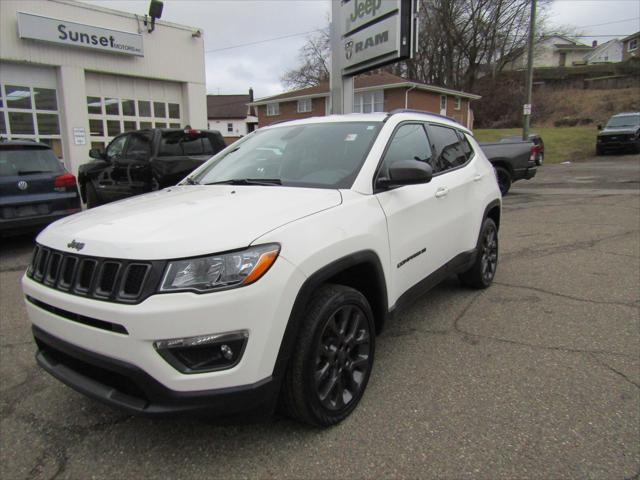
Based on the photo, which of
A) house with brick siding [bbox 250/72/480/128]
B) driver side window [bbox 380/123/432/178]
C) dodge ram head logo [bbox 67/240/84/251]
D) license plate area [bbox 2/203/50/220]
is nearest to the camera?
dodge ram head logo [bbox 67/240/84/251]

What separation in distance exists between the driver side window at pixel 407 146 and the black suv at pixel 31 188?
235 inches

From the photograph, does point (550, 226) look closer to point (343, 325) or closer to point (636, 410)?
point (636, 410)

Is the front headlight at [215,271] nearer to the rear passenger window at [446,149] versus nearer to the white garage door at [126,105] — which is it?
the rear passenger window at [446,149]

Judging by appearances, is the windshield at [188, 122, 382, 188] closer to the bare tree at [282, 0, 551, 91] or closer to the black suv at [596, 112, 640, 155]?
the black suv at [596, 112, 640, 155]

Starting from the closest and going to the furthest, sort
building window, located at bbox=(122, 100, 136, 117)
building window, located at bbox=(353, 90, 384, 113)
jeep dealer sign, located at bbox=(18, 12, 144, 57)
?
jeep dealer sign, located at bbox=(18, 12, 144, 57) < building window, located at bbox=(122, 100, 136, 117) < building window, located at bbox=(353, 90, 384, 113)

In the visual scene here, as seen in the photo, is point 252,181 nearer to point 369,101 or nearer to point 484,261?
point 484,261

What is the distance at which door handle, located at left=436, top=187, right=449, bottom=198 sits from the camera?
3.74m

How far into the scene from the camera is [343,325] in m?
2.66

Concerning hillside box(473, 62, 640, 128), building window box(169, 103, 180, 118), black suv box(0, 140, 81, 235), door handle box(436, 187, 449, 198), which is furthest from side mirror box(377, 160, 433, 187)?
hillside box(473, 62, 640, 128)

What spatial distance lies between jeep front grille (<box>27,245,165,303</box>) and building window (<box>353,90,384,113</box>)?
33.6 m

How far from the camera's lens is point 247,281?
209 cm

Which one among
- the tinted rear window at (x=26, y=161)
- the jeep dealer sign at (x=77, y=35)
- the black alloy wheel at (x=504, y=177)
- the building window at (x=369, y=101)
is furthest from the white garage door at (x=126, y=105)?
the building window at (x=369, y=101)

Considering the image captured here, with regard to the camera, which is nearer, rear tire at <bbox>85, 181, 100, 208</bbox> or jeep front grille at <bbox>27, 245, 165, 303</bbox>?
jeep front grille at <bbox>27, 245, 165, 303</bbox>

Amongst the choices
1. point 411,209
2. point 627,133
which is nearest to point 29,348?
point 411,209
